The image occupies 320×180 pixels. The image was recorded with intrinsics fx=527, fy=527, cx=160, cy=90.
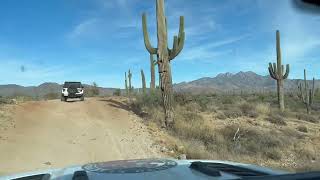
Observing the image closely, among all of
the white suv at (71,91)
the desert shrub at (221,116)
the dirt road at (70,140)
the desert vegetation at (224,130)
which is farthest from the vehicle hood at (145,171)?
the white suv at (71,91)

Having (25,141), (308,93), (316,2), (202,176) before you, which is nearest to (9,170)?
(25,141)

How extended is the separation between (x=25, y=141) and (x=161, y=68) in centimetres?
641

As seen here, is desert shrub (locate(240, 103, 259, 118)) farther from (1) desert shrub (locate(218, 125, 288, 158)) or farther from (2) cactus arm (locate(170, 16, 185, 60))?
(2) cactus arm (locate(170, 16, 185, 60))

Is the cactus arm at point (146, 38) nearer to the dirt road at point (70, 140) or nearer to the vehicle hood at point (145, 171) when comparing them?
the dirt road at point (70, 140)

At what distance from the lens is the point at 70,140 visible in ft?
63.2

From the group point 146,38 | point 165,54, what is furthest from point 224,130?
point 146,38

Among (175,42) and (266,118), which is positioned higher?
(175,42)

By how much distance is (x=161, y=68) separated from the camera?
22.1 metres

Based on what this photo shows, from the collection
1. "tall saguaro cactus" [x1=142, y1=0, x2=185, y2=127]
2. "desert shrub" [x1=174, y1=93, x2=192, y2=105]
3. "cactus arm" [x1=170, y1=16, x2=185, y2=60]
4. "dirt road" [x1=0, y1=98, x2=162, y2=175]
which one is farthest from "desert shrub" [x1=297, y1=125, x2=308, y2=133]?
"desert shrub" [x1=174, y1=93, x2=192, y2=105]

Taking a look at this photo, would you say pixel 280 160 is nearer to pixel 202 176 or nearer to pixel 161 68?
pixel 161 68

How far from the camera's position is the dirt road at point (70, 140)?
51.6 feet

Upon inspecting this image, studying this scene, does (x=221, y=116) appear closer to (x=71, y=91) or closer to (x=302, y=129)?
(x=302, y=129)

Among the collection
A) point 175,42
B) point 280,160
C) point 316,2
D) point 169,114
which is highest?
point 175,42

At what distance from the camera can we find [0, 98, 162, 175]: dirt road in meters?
15.7
